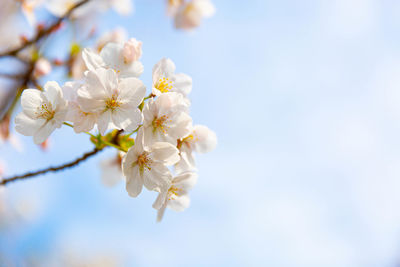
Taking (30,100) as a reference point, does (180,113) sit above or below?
above

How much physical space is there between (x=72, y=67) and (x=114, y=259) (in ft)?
22.7

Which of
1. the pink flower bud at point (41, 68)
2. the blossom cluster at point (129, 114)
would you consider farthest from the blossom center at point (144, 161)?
the pink flower bud at point (41, 68)

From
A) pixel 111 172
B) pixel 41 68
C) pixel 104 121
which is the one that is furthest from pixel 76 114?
pixel 41 68

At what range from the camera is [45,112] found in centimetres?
129

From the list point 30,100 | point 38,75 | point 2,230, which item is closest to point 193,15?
point 38,75

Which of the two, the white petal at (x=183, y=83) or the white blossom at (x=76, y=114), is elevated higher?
the white petal at (x=183, y=83)

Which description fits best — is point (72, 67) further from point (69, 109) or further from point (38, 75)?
point (69, 109)

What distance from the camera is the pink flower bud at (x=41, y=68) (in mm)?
2420

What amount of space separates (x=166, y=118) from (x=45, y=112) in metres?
0.47

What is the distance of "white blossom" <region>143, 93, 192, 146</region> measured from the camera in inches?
47.4

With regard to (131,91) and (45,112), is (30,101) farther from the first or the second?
(131,91)

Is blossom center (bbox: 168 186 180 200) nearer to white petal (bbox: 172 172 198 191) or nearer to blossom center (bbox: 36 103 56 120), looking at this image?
white petal (bbox: 172 172 198 191)

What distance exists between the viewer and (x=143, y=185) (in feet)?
4.22

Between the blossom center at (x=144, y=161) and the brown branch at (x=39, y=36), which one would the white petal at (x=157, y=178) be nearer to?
the blossom center at (x=144, y=161)
